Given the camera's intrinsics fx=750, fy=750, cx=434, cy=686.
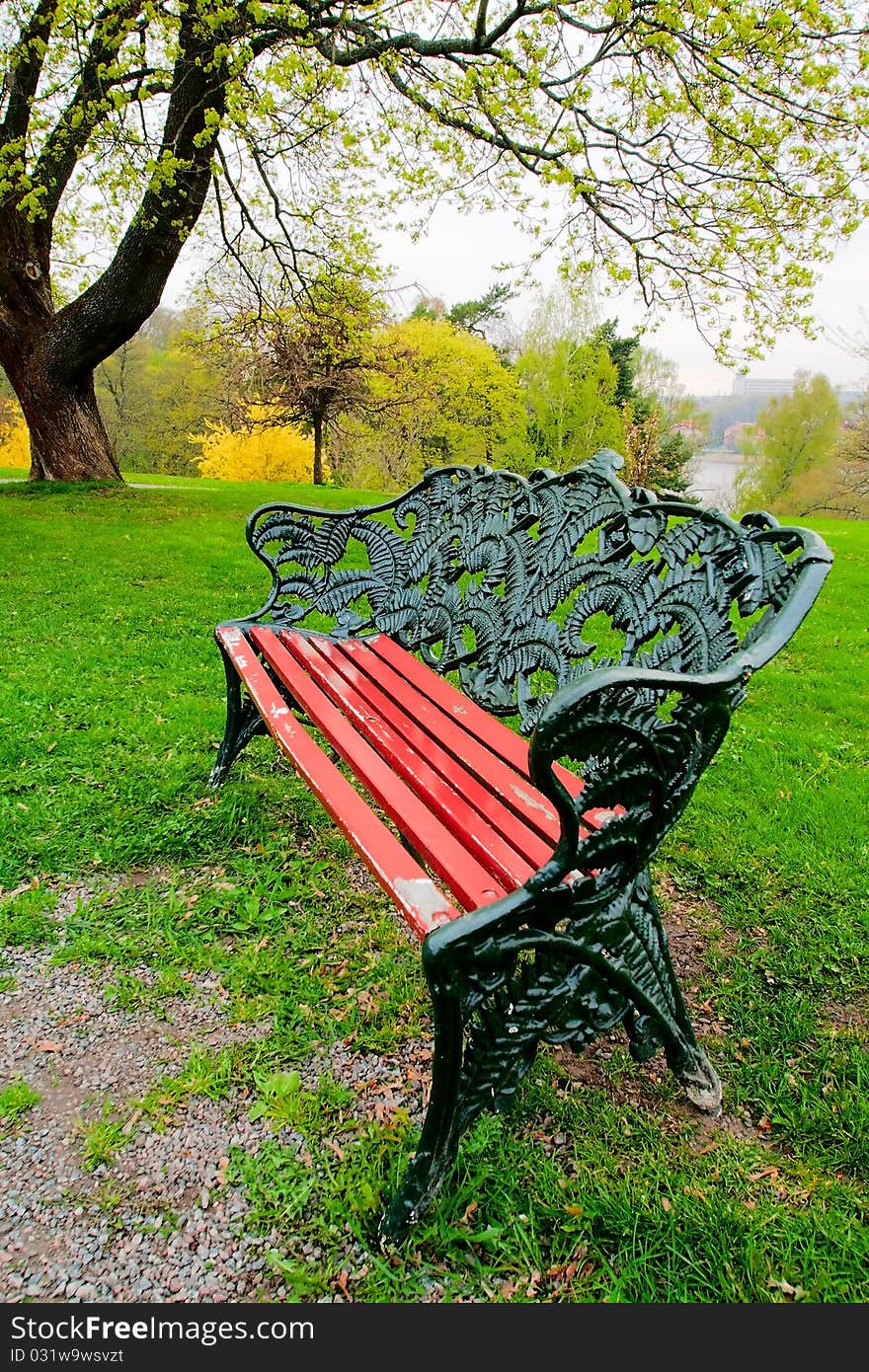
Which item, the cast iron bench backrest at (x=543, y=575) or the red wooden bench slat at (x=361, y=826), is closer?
the red wooden bench slat at (x=361, y=826)

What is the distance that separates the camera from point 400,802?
188 cm

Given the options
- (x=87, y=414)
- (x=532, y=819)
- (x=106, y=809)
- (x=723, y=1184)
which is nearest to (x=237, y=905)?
(x=106, y=809)

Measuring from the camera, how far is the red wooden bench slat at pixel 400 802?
1.56 m

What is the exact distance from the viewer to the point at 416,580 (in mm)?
3248

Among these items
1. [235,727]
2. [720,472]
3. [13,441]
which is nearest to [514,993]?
[235,727]

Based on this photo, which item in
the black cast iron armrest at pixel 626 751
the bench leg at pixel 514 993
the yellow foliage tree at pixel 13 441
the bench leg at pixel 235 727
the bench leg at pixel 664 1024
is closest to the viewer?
the black cast iron armrest at pixel 626 751

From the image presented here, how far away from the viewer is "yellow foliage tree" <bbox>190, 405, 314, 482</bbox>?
1067 inches

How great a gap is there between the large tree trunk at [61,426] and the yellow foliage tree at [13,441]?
1843 cm

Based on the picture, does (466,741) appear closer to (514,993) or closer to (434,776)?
(434,776)

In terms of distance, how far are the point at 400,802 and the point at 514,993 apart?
0.60 m

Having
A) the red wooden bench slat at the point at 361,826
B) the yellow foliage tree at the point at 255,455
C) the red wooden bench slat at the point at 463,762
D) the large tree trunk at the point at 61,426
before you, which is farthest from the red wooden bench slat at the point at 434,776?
the yellow foliage tree at the point at 255,455

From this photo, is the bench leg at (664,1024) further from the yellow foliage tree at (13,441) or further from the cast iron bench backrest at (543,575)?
the yellow foliage tree at (13,441)

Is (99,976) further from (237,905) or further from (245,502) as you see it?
(245,502)

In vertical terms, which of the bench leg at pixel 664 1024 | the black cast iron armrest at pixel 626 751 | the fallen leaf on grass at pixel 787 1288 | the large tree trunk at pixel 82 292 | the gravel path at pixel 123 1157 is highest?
the large tree trunk at pixel 82 292
